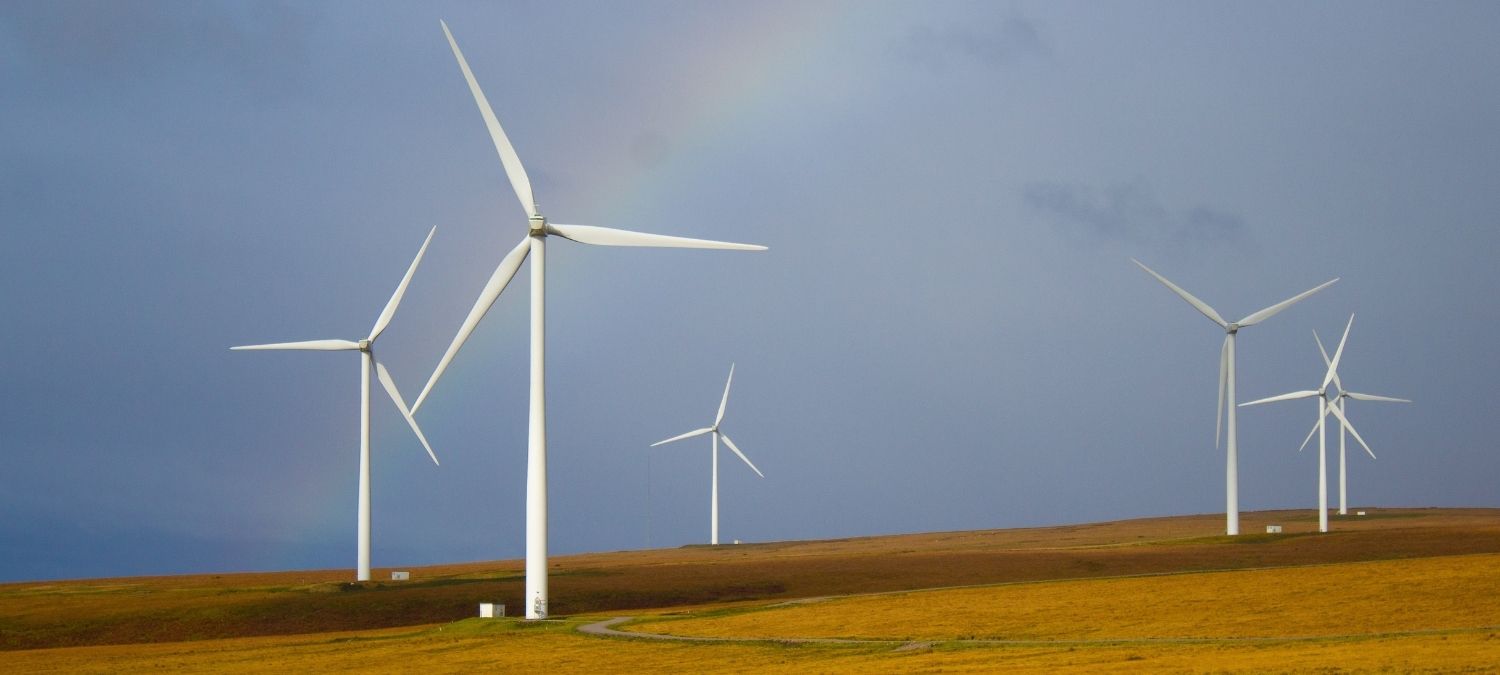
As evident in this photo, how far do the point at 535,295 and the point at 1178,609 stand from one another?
30.9m

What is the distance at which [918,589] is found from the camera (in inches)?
3376

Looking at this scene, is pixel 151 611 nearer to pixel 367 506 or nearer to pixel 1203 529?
pixel 367 506

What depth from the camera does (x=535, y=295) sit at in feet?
229

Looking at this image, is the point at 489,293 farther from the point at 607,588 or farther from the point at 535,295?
the point at 607,588

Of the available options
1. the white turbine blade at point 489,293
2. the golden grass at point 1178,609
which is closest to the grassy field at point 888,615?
the golden grass at point 1178,609

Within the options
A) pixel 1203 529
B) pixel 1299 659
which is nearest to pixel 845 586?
pixel 1299 659

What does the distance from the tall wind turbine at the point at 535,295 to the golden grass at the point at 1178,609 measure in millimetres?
6729

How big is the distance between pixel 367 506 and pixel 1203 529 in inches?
3786

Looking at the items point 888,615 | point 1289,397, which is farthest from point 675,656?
point 1289,397

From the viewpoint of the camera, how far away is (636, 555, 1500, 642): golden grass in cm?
5203

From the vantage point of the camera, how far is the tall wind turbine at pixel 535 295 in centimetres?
6850

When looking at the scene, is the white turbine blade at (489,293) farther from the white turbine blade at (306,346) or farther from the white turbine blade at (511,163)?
the white turbine blade at (306,346)

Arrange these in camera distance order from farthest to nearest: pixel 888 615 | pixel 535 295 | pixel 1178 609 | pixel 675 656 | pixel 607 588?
1. pixel 607 588
2. pixel 535 295
3. pixel 888 615
4. pixel 1178 609
5. pixel 675 656

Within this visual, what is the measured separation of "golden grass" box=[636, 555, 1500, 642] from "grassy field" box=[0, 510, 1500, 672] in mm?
164
